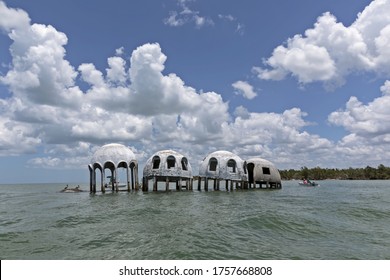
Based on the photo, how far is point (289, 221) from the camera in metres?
18.8

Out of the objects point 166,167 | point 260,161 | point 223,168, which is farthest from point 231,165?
point 166,167

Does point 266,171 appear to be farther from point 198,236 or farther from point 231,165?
point 198,236

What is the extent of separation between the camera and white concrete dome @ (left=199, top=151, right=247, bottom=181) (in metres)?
44.6

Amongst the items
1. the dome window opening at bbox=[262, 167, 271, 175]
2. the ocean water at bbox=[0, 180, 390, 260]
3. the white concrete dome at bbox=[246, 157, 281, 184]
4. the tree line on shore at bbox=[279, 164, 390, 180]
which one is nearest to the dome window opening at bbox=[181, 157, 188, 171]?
the white concrete dome at bbox=[246, 157, 281, 184]

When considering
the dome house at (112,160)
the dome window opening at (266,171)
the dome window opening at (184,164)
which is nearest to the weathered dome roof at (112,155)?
the dome house at (112,160)

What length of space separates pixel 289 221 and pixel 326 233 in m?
2.91

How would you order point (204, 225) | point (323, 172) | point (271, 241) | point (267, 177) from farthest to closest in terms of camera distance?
point (323, 172) < point (267, 177) < point (204, 225) < point (271, 241)

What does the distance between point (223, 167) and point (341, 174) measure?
4655 inches

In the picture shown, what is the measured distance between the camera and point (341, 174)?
144 meters

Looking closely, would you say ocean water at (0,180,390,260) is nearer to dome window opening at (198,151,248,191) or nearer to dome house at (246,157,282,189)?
dome window opening at (198,151,248,191)

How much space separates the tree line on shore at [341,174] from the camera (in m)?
135
